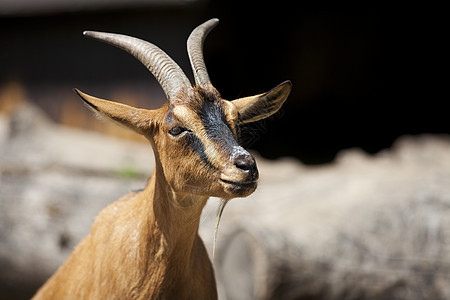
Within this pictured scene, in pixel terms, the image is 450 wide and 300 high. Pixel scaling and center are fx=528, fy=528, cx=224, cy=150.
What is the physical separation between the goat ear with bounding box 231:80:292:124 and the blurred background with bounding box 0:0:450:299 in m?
0.37

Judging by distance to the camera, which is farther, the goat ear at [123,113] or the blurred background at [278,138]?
the blurred background at [278,138]

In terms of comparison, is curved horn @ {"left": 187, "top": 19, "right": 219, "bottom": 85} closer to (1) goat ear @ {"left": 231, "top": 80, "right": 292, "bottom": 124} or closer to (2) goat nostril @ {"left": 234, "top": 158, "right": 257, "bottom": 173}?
(1) goat ear @ {"left": 231, "top": 80, "right": 292, "bottom": 124}

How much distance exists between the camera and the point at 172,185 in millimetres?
3193

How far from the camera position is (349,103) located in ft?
59.1

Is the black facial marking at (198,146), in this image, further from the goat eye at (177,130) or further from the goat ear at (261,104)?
the goat ear at (261,104)

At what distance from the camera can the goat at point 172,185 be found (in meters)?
3.03

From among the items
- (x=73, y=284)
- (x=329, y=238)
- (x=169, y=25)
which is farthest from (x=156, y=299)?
(x=169, y=25)

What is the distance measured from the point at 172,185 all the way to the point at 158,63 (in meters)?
0.77

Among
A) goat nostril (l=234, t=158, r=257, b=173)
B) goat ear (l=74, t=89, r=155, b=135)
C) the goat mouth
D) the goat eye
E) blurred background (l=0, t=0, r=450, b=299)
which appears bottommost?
blurred background (l=0, t=0, r=450, b=299)

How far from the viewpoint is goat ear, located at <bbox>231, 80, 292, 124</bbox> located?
10.8ft

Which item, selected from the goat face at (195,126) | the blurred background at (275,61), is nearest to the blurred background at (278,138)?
the blurred background at (275,61)

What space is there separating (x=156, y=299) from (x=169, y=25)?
30.2 feet

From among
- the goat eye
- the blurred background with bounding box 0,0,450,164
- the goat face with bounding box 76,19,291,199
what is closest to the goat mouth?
the goat face with bounding box 76,19,291,199

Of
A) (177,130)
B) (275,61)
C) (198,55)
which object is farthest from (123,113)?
(275,61)
